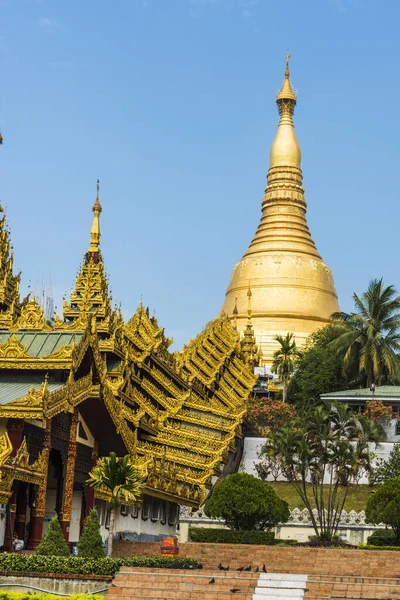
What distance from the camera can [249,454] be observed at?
53.8m

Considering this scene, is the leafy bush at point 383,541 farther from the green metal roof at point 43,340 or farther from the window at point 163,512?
the green metal roof at point 43,340

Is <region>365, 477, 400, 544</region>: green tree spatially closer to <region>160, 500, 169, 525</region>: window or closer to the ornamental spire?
<region>160, 500, 169, 525</region>: window

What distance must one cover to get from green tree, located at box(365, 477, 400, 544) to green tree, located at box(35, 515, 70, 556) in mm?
13556

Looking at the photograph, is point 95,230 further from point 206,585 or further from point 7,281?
point 206,585

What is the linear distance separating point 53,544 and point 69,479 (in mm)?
4982

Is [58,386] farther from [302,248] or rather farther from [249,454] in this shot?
[302,248]

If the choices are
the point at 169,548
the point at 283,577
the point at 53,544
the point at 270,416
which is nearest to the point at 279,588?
the point at 283,577

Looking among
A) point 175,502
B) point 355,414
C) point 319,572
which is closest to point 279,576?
point 319,572

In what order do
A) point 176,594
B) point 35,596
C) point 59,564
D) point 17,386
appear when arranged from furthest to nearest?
point 17,386 → point 59,564 → point 176,594 → point 35,596

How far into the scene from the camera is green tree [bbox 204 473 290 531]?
35.6m

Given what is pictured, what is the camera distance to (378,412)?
52.0 meters

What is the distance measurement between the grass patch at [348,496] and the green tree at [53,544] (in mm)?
22615

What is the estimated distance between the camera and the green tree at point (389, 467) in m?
46.8

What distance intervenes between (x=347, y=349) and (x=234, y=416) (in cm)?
1540
